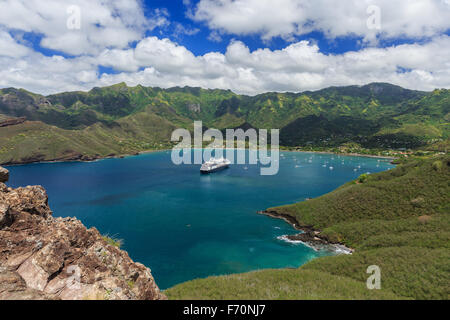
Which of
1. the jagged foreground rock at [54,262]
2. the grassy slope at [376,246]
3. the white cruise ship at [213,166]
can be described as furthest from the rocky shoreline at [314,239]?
the white cruise ship at [213,166]

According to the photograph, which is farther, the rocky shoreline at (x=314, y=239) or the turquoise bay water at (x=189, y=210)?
the rocky shoreline at (x=314, y=239)

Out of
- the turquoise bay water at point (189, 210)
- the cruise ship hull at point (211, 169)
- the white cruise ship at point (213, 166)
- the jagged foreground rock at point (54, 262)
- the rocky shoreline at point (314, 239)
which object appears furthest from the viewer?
the white cruise ship at point (213, 166)

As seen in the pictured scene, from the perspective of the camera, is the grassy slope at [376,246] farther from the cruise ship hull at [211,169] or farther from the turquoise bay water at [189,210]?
the cruise ship hull at [211,169]

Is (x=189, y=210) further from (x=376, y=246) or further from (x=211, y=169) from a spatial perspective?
(x=211, y=169)

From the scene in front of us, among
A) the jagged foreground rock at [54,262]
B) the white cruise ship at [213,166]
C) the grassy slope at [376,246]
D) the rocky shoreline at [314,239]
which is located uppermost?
the jagged foreground rock at [54,262]

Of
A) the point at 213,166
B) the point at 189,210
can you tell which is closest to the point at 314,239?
the point at 189,210

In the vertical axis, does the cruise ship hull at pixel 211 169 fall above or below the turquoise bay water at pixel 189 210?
above

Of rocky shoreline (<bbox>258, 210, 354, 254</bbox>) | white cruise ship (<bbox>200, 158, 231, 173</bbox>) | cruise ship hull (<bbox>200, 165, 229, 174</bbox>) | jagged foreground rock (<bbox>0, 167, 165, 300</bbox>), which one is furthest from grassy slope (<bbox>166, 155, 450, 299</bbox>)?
white cruise ship (<bbox>200, 158, 231, 173</bbox>)
